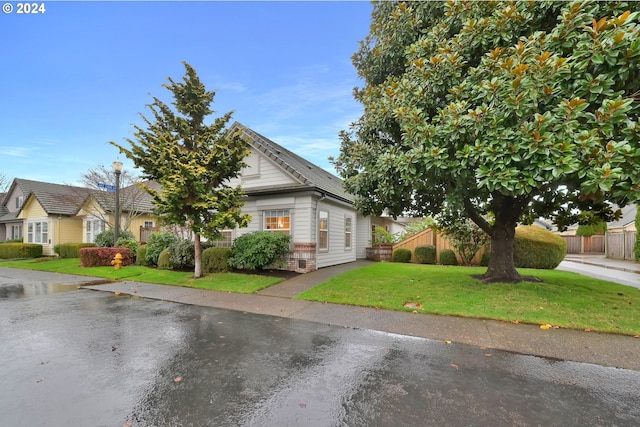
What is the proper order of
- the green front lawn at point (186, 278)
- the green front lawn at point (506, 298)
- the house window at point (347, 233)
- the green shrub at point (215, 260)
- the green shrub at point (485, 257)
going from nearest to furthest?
the green front lawn at point (506, 298) < the green front lawn at point (186, 278) < the green shrub at point (215, 260) < the green shrub at point (485, 257) < the house window at point (347, 233)

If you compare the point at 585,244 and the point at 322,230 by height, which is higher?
the point at 322,230

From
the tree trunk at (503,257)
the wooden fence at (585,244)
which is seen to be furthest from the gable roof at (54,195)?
the wooden fence at (585,244)

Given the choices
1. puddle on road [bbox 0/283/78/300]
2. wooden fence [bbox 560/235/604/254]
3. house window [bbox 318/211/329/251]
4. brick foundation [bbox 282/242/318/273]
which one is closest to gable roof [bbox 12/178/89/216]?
puddle on road [bbox 0/283/78/300]

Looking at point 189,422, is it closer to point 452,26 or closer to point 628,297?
point 452,26

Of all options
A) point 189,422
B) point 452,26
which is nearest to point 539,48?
point 452,26

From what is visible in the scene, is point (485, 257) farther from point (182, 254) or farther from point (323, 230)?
point (182, 254)

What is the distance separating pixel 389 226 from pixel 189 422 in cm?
2202

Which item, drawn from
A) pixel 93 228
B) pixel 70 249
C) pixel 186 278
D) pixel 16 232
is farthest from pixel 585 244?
pixel 16 232

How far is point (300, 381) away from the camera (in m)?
3.34

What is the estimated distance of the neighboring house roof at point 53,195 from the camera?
71.8 feet

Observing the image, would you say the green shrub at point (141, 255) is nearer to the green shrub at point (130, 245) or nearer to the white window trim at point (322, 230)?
the green shrub at point (130, 245)

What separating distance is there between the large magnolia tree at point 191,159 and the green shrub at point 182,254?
1558 millimetres

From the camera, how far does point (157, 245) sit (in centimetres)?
1328

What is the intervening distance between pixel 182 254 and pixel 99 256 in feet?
18.6
